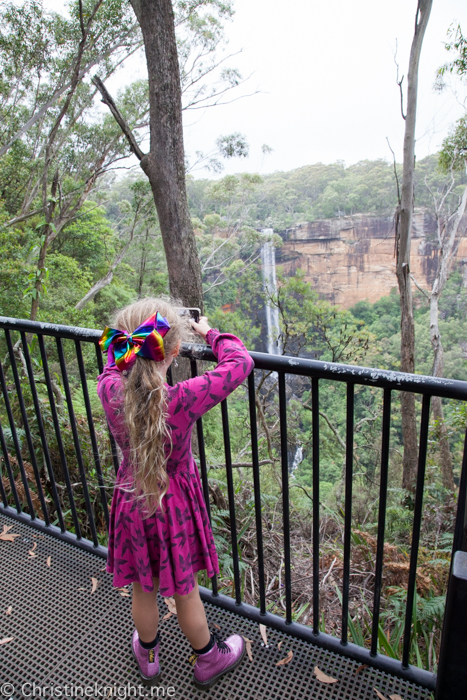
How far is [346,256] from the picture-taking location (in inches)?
1259

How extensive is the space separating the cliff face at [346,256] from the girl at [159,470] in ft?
98.9

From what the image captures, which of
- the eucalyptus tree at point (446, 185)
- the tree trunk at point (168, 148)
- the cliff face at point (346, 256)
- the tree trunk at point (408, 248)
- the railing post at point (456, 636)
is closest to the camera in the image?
the railing post at point (456, 636)

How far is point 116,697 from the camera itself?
1.38 meters

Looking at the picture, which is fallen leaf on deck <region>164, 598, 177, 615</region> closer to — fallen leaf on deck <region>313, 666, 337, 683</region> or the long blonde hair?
fallen leaf on deck <region>313, 666, 337, 683</region>

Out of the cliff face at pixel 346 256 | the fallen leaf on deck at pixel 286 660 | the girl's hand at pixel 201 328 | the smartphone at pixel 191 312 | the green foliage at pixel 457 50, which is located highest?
the green foliage at pixel 457 50

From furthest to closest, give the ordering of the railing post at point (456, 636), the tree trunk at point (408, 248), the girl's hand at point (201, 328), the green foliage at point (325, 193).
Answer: the green foliage at point (325, 193) < the tree trunk at point (408, 248) < the girl's hand at point (201, 328) < the railing post at point (456, 636)

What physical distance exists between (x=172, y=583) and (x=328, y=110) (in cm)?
3893

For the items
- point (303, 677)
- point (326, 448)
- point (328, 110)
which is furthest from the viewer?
point (328, 110)

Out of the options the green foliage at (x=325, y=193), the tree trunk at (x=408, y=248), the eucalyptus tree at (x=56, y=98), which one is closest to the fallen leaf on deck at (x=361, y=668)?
the tree trunk at (x=408, y=248)

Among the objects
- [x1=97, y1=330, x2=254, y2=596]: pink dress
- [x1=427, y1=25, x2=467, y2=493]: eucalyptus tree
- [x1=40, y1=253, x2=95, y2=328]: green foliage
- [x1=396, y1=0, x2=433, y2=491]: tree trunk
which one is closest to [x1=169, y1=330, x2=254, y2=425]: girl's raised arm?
[x1=97, y1=330, x2=254, y2=596]: pink dress

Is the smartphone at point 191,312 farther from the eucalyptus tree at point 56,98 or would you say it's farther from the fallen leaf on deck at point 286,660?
the eucalyptus tree at point 56,98

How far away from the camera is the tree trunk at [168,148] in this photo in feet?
19.7

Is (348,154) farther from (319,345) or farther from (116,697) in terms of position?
(116,697)

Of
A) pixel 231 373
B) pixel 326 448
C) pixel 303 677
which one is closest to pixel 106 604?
pixel 303 677
